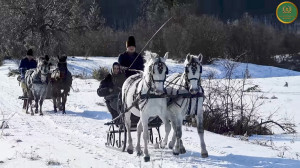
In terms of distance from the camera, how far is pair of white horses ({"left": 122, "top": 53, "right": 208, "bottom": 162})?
8570 mm

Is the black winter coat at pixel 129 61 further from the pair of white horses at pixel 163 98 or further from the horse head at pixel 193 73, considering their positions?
the horse head at pixel 193 73

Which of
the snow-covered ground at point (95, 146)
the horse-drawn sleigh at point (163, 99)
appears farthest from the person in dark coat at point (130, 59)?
the snow-covered ground at point (95, 146)

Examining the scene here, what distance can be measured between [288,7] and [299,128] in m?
6.62

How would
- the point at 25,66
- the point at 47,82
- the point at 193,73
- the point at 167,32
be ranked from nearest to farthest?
the point at 193,73, the point at 47,82, the point at 25,66, the point at 167,32

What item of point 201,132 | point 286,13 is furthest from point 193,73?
point 286,13

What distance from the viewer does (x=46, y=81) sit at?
17.1 meters

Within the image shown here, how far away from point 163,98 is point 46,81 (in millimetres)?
9233

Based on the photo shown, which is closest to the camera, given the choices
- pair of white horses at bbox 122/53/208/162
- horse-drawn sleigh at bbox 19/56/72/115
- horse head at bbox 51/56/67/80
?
pair of white horses at bbox 122/53/208/162

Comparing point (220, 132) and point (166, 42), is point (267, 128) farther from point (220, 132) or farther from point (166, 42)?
point (166, 42)

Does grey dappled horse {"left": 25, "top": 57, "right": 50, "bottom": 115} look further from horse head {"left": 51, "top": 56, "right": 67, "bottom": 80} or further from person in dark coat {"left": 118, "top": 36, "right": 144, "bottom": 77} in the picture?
person in dark coat {"left": 118, "top": 36, "right": 144, "bottom": 77}

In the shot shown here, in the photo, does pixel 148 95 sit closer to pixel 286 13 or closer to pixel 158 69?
pixel 158 69

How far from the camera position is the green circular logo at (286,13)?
18062 millimetres

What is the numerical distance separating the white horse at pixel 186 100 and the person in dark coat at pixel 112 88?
1.99m

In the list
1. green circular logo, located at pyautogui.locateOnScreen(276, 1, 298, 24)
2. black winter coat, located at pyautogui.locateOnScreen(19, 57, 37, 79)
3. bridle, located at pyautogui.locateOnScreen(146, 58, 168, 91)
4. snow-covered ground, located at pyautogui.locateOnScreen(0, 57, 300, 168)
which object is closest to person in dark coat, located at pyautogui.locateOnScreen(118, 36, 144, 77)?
snow-covered ground, located at pyautogui.locateOnScreen(0, 57, 300, 168)
